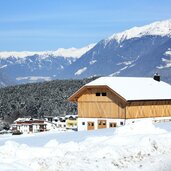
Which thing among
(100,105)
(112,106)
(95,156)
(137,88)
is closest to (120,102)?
(112,106)

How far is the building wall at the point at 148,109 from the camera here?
5184 centimetres

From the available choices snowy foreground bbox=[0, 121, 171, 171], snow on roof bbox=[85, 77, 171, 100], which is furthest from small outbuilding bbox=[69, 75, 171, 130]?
snowy foreground bbox=[0, 121, 171, 171]

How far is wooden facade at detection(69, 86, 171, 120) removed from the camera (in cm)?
5191

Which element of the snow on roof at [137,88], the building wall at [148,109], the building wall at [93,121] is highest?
the snow on roof at [137,88]

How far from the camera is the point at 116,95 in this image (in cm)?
5209

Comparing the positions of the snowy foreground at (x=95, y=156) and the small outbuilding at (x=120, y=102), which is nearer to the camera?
the snowy foreground at (x=95, y=156)

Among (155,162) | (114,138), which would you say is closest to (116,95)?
(114,138)

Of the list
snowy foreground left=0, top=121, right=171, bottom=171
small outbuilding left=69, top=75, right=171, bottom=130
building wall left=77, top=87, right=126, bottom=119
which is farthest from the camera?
building wall left=77, top=87, right=126, bottom=119

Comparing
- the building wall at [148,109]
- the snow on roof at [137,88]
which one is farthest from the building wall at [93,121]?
the snow on roof at [137,88]

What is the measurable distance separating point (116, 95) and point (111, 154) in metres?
31.8

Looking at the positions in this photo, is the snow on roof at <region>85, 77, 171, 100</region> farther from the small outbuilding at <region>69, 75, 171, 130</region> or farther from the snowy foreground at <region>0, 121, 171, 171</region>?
the snowy foreground at <region>0, 121, 171, 171</region>

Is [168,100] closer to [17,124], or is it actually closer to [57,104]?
[17,124]

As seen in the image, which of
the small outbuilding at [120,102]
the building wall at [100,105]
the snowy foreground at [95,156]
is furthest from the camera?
the building wall at [100,105]

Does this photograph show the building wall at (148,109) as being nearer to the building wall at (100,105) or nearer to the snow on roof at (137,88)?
the snow on roof at (137,88)
